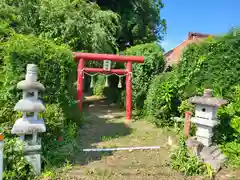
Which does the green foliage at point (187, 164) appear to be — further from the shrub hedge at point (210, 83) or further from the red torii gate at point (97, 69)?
the red torii gate at point (97, 69)

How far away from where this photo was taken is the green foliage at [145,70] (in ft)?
32.6

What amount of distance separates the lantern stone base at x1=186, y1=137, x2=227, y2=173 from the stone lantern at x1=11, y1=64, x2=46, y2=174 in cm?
324

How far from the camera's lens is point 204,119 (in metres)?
4.98

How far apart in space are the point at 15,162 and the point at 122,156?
2.42m

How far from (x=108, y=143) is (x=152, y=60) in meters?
5.23

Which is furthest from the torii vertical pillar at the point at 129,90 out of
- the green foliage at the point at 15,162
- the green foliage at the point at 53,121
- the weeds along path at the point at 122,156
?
the green foliage at the point at 15,162

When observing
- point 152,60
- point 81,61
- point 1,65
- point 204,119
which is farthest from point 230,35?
point 1,65

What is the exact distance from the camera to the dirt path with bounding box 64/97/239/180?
4.11 meters

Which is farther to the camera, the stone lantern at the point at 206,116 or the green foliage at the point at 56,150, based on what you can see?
the stone lantern at the point at 206,116

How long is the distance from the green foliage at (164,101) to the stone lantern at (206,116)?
210 centimetres

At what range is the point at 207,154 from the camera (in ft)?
15.1

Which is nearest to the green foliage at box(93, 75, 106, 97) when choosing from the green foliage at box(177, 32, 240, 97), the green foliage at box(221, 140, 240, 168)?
the green foliage at box(177, 32, 240, 97)

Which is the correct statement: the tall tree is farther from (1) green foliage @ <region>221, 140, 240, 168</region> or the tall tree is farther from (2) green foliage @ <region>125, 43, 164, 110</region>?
(1) green foliage @ <region>221, 140, 240, 168</region>

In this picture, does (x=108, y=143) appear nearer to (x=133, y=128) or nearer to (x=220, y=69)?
(x=133, y=128)
